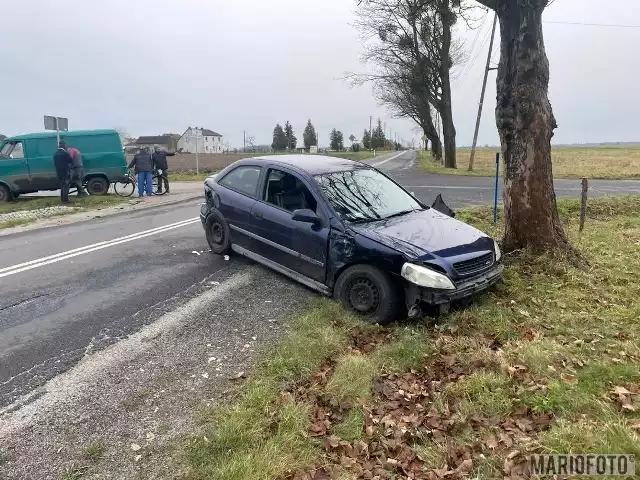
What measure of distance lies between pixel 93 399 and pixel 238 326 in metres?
1.60

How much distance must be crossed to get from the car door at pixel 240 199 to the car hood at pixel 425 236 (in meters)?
1.90

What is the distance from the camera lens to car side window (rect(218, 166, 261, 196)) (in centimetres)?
649

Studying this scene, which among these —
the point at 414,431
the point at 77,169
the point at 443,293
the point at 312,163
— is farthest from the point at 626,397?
the point at 77,169

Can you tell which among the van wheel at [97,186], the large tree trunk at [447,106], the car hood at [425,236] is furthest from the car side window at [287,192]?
the large tree trunk at [447,106]

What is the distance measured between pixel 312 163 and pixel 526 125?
2.81 metres

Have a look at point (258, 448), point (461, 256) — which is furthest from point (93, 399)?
point (461, 256)

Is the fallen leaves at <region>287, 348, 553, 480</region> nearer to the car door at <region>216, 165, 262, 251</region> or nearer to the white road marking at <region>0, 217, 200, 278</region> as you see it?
the car door at <region>216, 165, 262, 251</region>

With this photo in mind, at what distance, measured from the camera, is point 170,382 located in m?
3.68

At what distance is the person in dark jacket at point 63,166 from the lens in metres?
14.1

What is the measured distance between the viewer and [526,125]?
19.8ft

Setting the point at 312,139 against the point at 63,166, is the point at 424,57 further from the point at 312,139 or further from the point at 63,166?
the point at 312,139

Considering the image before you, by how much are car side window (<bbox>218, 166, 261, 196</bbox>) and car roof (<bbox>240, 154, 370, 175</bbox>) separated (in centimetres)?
16

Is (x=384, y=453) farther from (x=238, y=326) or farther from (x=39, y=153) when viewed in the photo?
(x=39, y=153)

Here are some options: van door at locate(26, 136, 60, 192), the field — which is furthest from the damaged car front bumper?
the field
